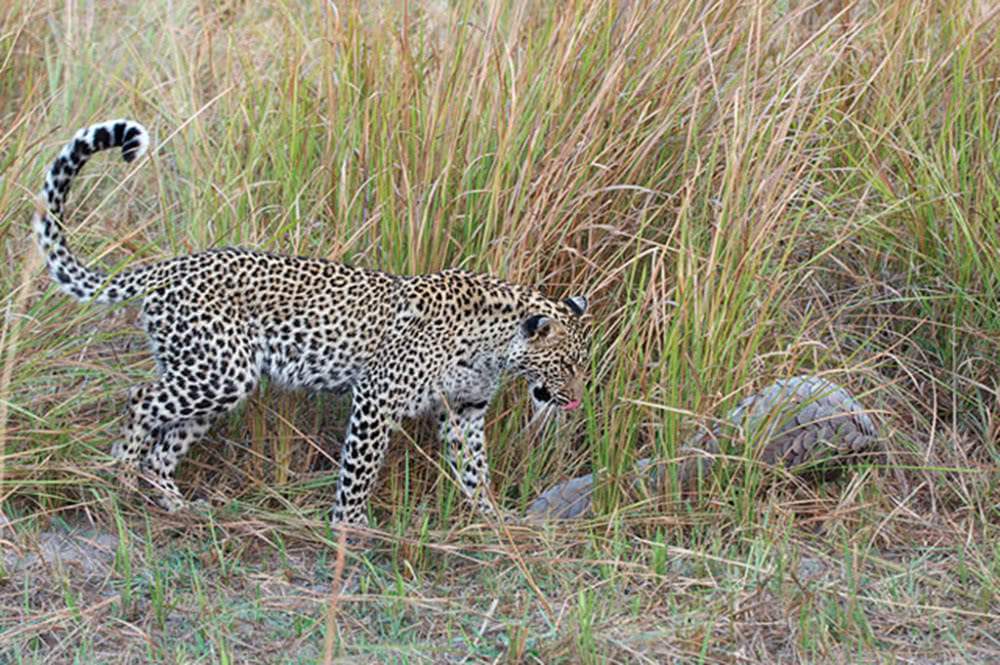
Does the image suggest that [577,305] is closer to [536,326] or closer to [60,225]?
[536,326]

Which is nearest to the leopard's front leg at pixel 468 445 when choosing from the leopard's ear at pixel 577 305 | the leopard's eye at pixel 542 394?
the leopard's eye at pixel 542 394

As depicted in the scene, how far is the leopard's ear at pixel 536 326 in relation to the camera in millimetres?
5547

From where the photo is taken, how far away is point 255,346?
563cm

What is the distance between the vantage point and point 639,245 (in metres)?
5.81

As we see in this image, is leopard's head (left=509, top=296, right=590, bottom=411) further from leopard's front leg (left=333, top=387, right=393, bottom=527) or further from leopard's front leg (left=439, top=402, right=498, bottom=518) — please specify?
leopard's front leg (left=333, top=387, right=393, bottom=527)

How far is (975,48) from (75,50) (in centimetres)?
398

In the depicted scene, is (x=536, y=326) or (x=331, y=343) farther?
(x=331, y=343)

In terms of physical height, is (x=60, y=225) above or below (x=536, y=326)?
above

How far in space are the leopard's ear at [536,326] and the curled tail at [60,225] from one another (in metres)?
1.31

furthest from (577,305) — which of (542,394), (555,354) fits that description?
(542,394)

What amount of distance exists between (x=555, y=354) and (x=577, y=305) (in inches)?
7.4

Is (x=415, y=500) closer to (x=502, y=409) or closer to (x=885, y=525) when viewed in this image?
(x=502, y=409)

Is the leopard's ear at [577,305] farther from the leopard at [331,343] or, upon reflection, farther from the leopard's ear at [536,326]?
the leopard's ear at [536,326]

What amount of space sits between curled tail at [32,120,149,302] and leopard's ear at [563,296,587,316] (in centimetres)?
147
